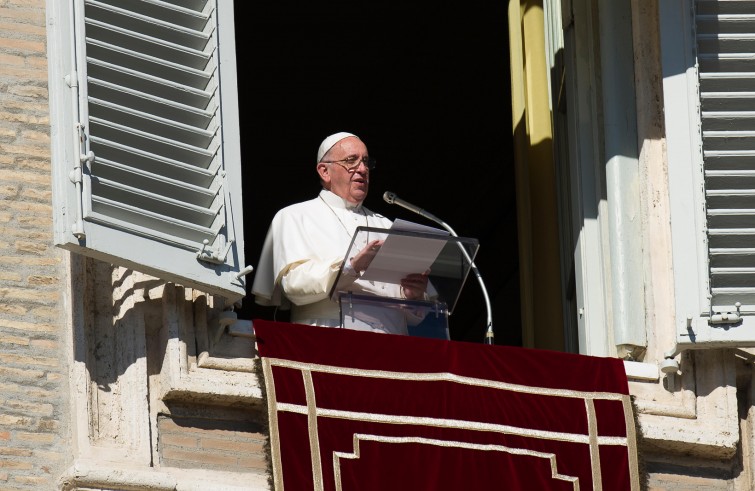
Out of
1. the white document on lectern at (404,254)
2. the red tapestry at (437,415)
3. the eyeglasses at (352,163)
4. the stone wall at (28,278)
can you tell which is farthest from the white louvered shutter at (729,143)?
the stone wall at (28,278)

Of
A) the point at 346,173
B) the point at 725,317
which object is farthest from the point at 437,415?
the point at 346,173

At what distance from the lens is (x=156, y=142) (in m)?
9.05

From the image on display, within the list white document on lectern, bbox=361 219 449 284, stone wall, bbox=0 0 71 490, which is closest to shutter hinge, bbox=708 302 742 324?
white document on lectern, bbox=361 219 449 284

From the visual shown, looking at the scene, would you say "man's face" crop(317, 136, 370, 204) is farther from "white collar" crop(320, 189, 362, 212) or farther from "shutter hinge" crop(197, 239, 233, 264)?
"shutter hinge" crop(197, 239, 233, 264)

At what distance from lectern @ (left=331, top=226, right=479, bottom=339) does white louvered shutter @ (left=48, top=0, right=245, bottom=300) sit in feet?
1.65

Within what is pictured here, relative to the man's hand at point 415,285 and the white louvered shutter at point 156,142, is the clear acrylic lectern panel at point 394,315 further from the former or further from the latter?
the white louvered shutter at point 156,142

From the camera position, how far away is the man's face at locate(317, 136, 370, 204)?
33.3ft

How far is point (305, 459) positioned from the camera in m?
8.79

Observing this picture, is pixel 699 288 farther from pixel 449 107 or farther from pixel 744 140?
pixel 449 107

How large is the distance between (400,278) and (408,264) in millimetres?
104

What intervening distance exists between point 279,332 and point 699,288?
1.56 m

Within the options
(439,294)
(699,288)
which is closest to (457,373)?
(439,294)

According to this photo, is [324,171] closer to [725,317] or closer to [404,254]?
[404,254]

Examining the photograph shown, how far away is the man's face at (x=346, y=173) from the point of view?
10148 mm
